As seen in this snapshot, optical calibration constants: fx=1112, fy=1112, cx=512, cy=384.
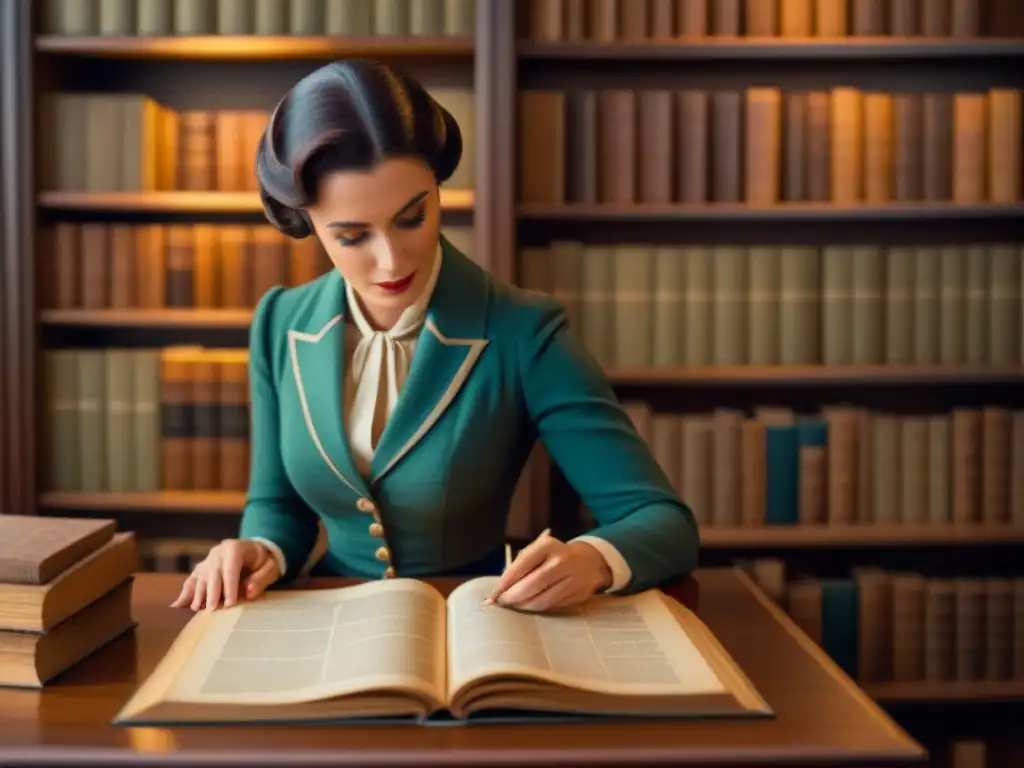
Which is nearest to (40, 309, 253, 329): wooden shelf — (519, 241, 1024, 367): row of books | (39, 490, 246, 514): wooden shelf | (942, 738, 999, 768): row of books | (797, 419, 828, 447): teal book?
(39, 490, 246, 514): wooden shelf

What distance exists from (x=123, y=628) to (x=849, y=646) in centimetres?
171

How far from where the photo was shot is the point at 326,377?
1281 millimetres

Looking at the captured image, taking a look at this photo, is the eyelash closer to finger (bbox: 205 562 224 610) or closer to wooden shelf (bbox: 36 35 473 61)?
finger (bbox: 205 562 224 610)

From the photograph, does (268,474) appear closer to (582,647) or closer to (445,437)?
(445,437)

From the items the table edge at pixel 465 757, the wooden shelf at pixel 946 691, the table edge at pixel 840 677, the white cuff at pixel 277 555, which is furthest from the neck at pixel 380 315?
the wooden shelf at pixel 946 691

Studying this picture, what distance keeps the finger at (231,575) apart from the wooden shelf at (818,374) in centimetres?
130

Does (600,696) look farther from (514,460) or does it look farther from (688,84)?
(688,84)

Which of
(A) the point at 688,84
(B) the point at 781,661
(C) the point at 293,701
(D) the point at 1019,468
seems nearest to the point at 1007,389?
(D) the point at 1019,468

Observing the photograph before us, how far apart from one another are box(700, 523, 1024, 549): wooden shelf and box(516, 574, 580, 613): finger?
4.33ft

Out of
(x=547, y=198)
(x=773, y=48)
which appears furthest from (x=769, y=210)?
(x=547, y=198)

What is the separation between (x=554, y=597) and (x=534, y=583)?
27mm

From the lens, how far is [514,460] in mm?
1339

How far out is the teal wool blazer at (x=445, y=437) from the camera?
1.25 metres

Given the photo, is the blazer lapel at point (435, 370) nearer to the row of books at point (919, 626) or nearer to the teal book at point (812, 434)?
the teal book at point (812, 434)
